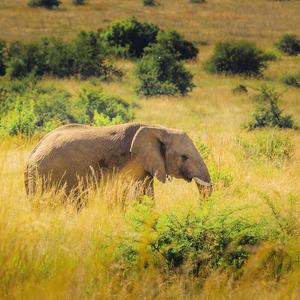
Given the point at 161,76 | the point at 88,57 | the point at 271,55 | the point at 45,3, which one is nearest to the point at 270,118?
the point at 161,76

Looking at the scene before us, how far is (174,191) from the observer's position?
28.4ft

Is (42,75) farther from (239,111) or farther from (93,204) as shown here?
(93,204)

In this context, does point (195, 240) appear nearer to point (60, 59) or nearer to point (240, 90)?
point (240, 90)

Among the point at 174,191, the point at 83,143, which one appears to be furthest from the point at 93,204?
the point at 174,191

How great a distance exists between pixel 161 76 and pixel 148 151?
20.4 metres

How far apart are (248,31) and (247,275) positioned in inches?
1897

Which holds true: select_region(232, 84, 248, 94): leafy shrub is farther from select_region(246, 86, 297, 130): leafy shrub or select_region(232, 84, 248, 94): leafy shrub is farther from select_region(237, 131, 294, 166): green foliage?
select_region(237, 131, 294, 166): green foliage

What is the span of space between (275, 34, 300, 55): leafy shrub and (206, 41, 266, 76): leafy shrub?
843cm

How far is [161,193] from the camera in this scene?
28.0ft

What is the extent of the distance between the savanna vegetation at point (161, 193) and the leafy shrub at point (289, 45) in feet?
11.9

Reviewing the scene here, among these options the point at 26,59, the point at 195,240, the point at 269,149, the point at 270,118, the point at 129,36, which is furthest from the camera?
the point at 129,36

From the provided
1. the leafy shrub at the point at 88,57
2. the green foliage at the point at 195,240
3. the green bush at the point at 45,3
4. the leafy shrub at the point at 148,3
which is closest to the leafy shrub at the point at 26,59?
the leafy shrub at the point at 88,57

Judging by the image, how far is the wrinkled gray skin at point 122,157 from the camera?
784 centimetres

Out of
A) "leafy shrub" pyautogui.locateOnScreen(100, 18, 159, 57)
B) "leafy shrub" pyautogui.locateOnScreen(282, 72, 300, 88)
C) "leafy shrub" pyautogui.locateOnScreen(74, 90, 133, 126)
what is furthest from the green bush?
"leafy shrub" pyautogui.locateOnScreen(74, 90, 133, 126)
